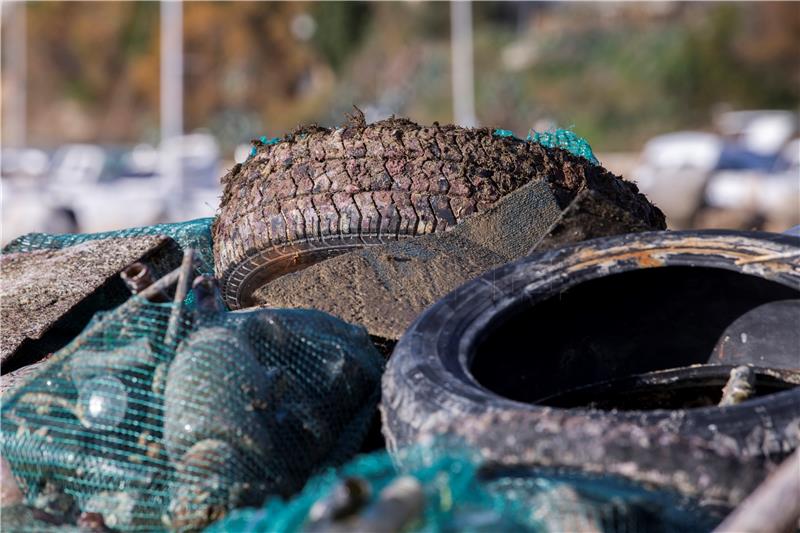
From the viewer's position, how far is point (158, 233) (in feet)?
14.8

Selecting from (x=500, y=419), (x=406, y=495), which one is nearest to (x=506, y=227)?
(x=500, y=419)

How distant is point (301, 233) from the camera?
4.08 metres

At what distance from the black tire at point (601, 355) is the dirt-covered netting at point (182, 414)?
0.72 ft

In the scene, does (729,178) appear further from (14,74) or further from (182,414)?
(14,74)

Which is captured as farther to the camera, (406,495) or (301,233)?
(301,233)

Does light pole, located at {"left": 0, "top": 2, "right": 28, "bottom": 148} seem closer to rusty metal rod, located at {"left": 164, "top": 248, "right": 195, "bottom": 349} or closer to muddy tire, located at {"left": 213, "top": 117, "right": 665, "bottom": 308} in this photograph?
muddy tire, located at {"left": 213, "top": 117, "right": 665, "bottom": 308}

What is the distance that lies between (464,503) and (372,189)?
87.2 inches

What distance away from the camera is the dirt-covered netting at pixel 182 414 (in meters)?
2.59

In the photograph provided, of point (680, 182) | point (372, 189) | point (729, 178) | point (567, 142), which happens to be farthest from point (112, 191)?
point (372, 189)

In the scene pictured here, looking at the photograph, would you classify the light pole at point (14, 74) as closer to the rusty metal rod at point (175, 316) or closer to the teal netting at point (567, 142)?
the teal netting at point (567, 142)

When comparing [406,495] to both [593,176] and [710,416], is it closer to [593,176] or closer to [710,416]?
[710,416]

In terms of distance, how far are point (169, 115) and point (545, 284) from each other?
3161cm

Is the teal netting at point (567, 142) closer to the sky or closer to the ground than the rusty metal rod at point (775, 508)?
closer to the sky

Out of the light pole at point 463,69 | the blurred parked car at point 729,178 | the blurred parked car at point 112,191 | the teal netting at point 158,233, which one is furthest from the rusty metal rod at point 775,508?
the light pole at point 463,69
